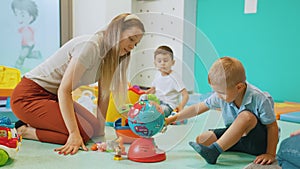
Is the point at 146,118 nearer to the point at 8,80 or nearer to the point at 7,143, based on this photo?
the point at 7,143

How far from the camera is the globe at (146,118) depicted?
1039mm

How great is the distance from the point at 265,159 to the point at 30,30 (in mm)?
2393

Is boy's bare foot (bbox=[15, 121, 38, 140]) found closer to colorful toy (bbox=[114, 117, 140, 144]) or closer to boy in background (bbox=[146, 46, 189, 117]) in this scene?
colorful toy (bbox=[114, 117, 140, 144])

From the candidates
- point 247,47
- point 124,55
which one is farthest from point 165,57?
point 247,47

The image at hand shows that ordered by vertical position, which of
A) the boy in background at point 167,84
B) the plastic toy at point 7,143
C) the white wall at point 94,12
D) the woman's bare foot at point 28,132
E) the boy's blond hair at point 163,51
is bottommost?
the woman's bare foot at point 28,132

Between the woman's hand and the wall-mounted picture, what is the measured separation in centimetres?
183

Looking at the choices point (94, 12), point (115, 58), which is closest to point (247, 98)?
point (115, 58)

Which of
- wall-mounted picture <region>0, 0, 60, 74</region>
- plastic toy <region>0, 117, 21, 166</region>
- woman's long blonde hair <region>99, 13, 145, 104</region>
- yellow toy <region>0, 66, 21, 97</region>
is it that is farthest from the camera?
wall-mounted picture <region>0, 0, 60, 74</region>

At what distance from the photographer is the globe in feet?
3.41

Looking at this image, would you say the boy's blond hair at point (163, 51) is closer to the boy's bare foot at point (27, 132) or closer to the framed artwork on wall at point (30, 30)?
the boy's bare foot at point (27, 132)

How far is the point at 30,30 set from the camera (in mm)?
2891

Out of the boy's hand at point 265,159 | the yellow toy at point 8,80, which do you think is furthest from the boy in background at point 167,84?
the yellow toy at point 8,80

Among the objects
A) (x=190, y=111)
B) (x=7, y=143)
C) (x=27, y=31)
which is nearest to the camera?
(x=7, y=143)

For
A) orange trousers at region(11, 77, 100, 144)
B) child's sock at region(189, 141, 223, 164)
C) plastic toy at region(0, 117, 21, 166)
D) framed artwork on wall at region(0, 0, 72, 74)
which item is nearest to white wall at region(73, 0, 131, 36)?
framed artwork on wall at region(0, 0, 72, 74)
